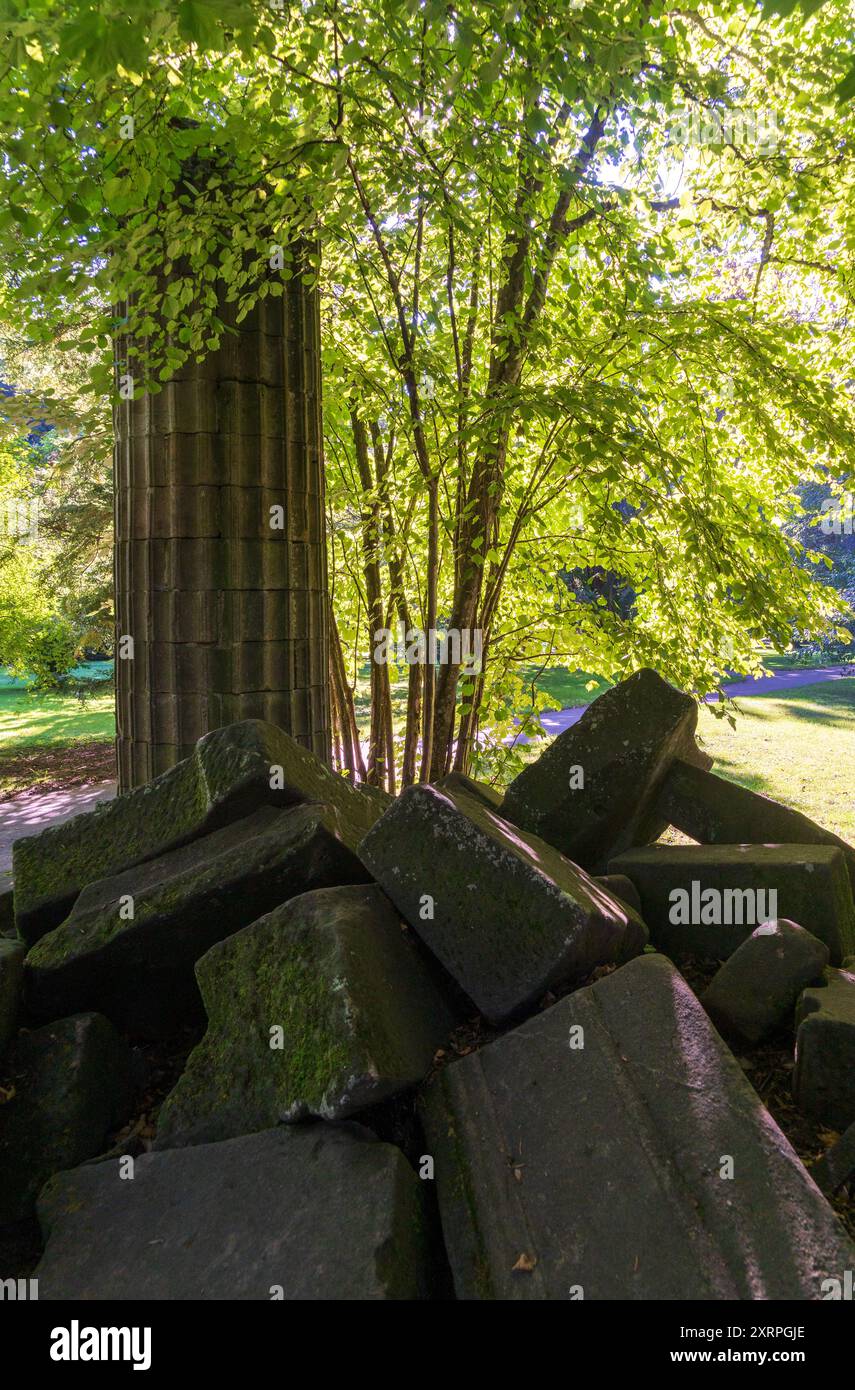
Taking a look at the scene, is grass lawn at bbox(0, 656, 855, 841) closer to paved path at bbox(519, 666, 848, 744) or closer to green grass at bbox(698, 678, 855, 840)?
green grass at bbox(698, 678, 855, 840)

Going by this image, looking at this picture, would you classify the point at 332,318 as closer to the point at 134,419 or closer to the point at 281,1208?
the point at 134,419

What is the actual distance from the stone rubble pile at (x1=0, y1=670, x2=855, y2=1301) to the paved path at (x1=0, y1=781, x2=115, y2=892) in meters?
7.78

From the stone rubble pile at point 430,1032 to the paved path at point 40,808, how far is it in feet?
25.5

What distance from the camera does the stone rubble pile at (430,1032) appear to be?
215 centimetres

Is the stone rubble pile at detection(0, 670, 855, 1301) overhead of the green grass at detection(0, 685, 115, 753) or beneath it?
overhead

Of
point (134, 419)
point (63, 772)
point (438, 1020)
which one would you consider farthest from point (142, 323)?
point (63, 772)

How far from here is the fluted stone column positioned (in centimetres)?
457

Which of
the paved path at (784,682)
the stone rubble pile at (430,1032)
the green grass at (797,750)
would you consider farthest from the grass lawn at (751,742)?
the stone rubble pile at (430,1032)

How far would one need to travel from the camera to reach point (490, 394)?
→ 5.08 metres

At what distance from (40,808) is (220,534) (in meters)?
10.1

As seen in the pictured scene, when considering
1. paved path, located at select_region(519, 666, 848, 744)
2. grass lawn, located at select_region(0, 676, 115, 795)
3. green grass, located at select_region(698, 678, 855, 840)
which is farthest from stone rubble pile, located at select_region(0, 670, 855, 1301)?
paved path, located at select_region(519, 666, 848, 744)

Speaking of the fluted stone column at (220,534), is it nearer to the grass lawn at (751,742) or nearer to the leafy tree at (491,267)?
the leafy tree at (491,267)

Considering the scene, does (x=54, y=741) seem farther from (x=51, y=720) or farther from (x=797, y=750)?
(x=797, y=750)
